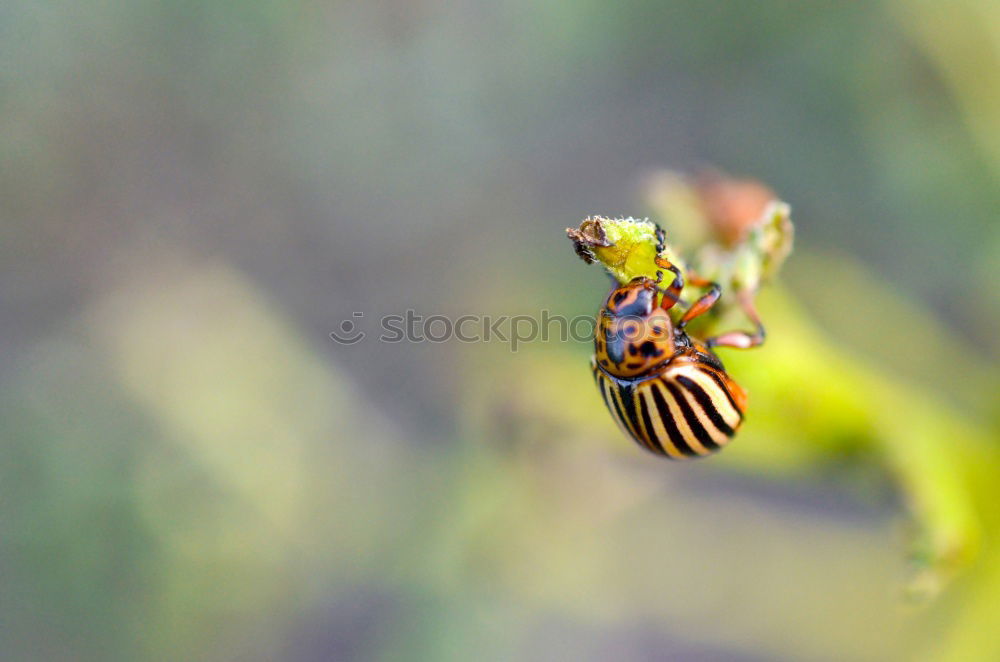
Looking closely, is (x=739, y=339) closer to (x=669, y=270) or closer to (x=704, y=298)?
(x=704, y=298)

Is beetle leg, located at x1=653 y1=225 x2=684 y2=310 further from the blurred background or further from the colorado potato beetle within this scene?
the blurred background

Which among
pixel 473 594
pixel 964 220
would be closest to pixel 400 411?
pixel 473 594

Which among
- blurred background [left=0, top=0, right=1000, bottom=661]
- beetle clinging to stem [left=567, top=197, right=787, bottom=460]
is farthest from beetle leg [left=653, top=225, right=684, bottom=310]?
blurred background [left=0, top=0, right=1000, bottom=661]

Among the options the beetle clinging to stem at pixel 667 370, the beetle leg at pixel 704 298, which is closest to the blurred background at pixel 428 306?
the beetle clinging to stem at pixel 667 370

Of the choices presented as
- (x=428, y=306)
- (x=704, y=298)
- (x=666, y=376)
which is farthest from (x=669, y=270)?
(x=428, y=306)

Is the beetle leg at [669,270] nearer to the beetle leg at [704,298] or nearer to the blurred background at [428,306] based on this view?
the beetle leg at [704,298]

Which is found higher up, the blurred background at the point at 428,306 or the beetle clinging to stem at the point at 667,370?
the blurred background at the point at 428,306

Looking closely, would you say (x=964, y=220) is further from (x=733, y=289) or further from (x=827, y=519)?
(x=733, y=289)
